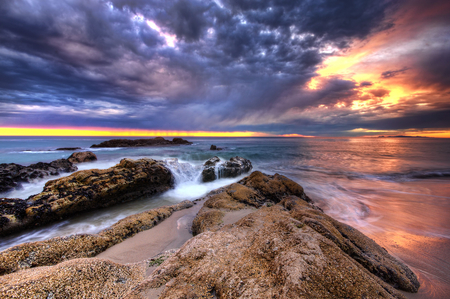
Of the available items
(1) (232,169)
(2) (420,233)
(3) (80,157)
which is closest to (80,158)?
(3) (80,157)

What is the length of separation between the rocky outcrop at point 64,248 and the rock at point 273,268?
2.32m

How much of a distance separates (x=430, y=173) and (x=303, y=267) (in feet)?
66.6

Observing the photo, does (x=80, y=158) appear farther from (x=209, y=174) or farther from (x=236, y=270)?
(x=236, y=270)

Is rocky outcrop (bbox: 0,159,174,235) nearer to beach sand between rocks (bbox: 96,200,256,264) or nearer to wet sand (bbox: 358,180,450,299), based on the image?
beach sand between rocks (bbox: 96,200,256,264)

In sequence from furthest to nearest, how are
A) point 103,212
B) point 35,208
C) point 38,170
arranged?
point 38,170, point 103,212, point 35,208

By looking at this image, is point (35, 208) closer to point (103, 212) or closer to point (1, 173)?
point (103, 212)

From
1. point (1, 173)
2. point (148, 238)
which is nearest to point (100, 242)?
point (148, 238)

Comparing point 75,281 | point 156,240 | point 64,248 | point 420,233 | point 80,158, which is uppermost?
point 75,281

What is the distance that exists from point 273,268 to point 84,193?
22.8ft

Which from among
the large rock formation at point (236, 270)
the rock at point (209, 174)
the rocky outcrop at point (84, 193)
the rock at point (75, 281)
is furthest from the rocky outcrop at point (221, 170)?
the rock at point (75, 281)

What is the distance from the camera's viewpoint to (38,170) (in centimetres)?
1034

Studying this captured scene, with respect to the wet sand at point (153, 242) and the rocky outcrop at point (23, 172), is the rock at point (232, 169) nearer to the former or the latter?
the wet sand at point (153, 242)

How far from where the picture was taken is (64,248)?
10.3ft

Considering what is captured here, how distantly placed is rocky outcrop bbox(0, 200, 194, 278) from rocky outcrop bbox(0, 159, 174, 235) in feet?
9.17
